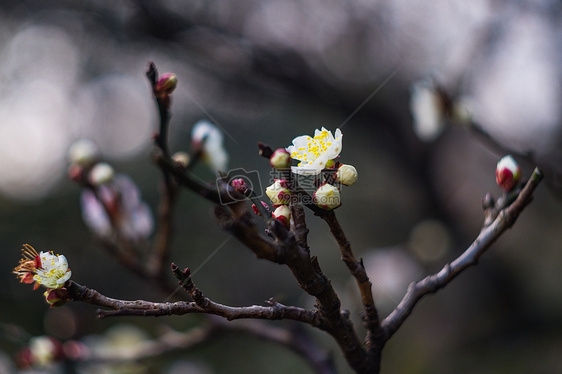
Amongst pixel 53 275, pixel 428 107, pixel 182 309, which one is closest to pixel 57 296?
pixel 53 275

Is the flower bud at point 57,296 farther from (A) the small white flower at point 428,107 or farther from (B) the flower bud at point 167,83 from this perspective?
(A) the small white flower at point 428,107

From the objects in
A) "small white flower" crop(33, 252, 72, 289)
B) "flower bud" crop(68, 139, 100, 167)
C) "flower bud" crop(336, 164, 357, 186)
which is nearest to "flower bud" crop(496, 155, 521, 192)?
"flower bud" crop(336, 164, 357, 186)

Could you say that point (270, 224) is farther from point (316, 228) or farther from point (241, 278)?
point (316, 228)

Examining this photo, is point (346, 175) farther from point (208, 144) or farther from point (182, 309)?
point (208, 144)

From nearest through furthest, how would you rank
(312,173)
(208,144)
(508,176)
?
(312,173), (508,176), (208,144)

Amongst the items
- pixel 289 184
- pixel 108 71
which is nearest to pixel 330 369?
pixel 289 184

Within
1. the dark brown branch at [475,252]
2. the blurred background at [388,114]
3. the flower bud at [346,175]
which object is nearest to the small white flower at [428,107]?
the blurred background at [388,114]

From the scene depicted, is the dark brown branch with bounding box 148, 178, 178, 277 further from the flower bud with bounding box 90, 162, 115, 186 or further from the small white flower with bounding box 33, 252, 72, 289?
the small white flower with bounding box 33, 252, 72, 289
